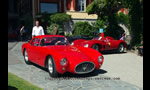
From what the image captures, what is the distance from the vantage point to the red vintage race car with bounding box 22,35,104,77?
5809 millimetres

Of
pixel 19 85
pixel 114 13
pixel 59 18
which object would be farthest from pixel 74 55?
pixel 59 18

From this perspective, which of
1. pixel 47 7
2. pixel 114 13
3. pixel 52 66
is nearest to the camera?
pixel 52 66

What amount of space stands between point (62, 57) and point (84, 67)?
0.81 m

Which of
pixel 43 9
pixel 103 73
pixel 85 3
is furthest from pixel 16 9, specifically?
pixel 103 73

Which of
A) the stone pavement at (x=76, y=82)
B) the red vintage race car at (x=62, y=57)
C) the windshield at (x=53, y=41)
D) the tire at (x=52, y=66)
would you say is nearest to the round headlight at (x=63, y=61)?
the red vintage race car at (x=62, y=57)

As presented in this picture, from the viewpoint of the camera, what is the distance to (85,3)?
2744 centimetres

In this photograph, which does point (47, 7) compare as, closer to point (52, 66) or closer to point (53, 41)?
point (53, 41)

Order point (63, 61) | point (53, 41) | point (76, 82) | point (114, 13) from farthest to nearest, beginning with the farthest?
point (114, 13), point (53, 41), point (63, 61), point (76, 82)

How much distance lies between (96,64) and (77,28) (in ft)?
57.8

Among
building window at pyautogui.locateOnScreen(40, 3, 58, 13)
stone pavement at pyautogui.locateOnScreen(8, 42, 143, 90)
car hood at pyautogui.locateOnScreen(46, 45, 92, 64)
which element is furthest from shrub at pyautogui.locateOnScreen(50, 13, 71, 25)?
car hood at pyautogui.locateOnScreen(46, 45, 92, 64)

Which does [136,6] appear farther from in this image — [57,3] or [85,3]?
[57,3]

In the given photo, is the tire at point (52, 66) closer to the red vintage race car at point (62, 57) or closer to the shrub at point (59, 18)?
the red vintage race car at point (62, 57)

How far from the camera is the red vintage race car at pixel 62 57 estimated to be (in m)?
5.81

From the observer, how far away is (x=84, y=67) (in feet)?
19.9
